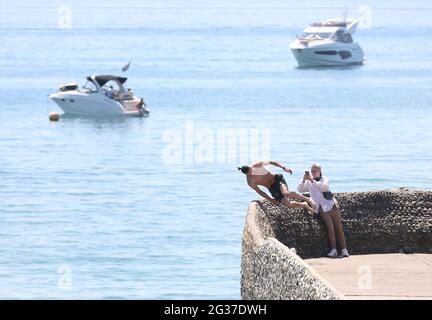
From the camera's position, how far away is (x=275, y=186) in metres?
17.8

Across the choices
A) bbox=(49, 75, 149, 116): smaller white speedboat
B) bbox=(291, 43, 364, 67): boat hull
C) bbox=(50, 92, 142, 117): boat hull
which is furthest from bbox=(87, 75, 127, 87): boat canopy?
bbox=(291, 43, 364, 67): boat hull

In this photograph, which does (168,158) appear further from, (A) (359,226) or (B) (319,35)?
(A) (359,226)

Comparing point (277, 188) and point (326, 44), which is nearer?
point (277, 188)

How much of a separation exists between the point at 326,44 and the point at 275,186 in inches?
3781

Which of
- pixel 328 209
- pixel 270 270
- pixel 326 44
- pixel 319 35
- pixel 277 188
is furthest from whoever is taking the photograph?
pixel 319 35

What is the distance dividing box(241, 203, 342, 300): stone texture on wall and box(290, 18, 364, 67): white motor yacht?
3827 inches

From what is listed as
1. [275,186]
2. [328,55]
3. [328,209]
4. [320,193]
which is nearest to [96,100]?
[328,55]

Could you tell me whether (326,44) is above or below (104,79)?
below

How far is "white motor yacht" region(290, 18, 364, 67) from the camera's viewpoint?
11344 centimetres

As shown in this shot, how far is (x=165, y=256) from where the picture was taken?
45.4 metres

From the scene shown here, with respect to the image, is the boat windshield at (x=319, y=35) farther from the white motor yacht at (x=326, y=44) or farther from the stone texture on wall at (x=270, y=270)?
the stone texture on wall at (x=270, y=270)
